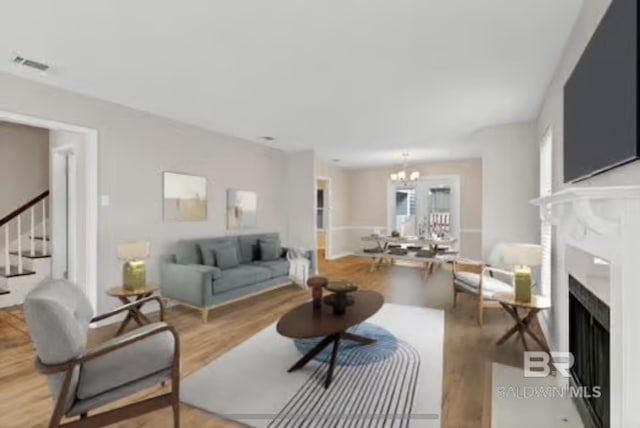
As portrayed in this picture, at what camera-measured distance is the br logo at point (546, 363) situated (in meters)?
2.35

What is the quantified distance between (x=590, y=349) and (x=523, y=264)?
147 cm

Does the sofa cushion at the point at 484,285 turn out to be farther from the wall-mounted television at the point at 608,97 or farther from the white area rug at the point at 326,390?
the wall-mounted television at the point at 608,97

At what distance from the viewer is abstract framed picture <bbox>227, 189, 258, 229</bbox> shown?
5.42 m

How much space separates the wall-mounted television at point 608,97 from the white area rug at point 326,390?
1732 mm

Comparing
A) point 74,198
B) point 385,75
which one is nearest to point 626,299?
point 385,75

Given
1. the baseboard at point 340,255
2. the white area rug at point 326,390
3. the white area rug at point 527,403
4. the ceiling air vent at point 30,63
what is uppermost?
the ceiling air vent at point 30,63

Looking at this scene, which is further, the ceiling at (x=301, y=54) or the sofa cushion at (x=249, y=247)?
the sofa cushion at (x=249, y=247)

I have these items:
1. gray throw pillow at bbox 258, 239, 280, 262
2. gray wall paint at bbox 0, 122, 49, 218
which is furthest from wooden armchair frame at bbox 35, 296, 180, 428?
gray wall paint at bbox 0, 122, 49, 218

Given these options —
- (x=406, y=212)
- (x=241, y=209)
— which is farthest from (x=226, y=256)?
(x=406, y=212)

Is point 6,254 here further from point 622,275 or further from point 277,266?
point 622,275

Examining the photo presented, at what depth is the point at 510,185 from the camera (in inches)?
180

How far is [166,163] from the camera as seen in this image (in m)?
4.37

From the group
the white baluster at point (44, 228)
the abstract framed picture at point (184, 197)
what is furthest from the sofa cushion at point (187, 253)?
the white baluster at point (44, 228)

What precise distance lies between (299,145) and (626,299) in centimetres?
543
